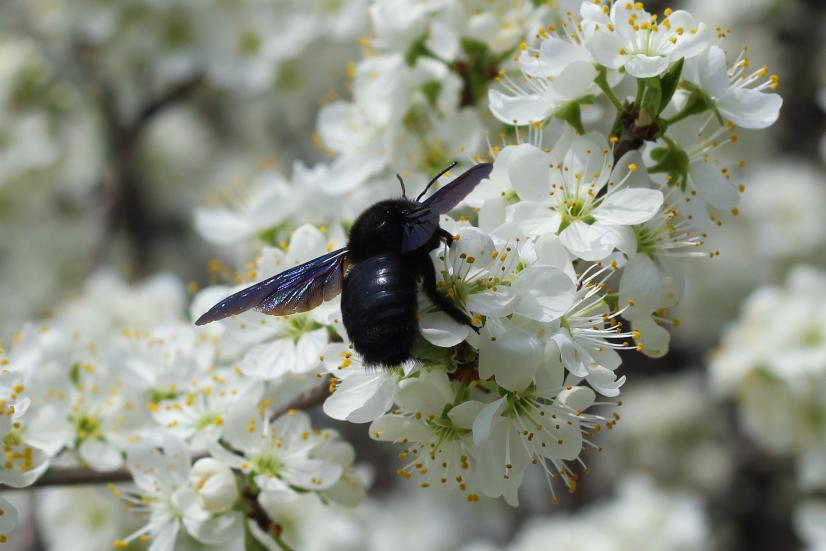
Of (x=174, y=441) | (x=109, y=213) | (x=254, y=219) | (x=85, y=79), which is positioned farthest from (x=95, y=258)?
(x=174, y=441)

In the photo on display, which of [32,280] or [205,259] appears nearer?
[32,280]

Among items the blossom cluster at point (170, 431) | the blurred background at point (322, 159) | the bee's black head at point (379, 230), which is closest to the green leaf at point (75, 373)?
the blossom cluster at point (170, 431)

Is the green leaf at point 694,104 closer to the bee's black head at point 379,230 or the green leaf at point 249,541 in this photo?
the bee's black head at point 379,230

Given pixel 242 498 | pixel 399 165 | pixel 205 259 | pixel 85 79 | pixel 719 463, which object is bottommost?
pixel 719 463

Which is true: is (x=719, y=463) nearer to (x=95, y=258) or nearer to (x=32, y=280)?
(x=95, y=258)

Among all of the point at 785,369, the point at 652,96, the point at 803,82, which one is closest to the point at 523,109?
the point at 652,96

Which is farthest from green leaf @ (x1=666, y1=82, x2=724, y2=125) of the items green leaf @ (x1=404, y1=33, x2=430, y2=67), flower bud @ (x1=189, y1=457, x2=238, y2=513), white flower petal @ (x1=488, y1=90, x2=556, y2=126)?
flower bud @ (x1=189, y1=457, x2=238, y2=513)
